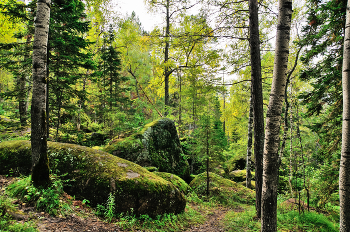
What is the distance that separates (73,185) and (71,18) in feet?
22.9

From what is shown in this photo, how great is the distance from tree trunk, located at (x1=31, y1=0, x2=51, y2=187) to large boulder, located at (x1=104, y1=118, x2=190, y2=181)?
413 centimetres

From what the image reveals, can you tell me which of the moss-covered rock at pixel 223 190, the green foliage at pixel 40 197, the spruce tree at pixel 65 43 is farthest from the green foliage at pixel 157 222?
the spruce tree at pixel 65 43

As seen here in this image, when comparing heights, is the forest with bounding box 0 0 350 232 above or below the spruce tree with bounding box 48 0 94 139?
below

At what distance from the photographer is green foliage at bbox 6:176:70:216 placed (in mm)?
3186

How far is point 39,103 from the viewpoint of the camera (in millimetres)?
3451

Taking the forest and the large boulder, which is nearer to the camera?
the forest

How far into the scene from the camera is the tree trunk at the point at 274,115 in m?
3.24

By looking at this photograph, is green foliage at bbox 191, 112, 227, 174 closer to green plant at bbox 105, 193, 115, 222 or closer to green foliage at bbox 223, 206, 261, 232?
green foliage at bbox 223, 206, 261, 232

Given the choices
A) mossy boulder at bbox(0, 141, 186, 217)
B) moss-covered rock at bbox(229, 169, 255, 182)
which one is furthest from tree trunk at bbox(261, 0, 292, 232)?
moss-covered rock at bbox(229, 169, 255, 182)

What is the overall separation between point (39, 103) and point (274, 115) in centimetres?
501

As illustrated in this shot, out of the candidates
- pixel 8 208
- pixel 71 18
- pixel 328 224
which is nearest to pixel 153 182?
pixel 8 208

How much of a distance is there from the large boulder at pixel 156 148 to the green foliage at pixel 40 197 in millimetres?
4045

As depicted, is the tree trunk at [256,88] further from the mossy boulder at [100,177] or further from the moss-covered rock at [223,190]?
the moss-covered rock at [223,190]

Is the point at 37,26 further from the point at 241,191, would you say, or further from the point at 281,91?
the point at 241,191
